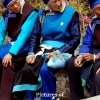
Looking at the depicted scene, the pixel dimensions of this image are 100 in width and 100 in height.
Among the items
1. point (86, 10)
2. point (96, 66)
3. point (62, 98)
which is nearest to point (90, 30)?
point (96, 66)

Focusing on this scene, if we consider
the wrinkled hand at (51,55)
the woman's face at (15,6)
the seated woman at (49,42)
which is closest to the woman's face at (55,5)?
the seated woman at (49,42)

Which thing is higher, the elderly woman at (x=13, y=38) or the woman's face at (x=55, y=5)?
the woman's face at (x=55, y=5)

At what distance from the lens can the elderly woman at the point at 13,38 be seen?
590 cm

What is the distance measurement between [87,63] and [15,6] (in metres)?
1.40

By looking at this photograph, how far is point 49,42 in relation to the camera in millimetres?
5969

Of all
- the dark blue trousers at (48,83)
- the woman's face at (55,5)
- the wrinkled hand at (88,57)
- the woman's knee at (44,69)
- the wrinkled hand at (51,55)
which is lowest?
the dark blue trousers at (48,83)

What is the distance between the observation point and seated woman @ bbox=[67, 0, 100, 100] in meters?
5.34

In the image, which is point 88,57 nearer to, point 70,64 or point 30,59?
point 70,64

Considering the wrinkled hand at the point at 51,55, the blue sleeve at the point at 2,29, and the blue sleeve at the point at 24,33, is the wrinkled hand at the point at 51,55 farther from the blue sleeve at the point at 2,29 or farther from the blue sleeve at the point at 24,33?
the blue sleeve at the point at 2,29

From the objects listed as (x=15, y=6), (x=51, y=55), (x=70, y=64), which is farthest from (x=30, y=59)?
(x=15, y=6)

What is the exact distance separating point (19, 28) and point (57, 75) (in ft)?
3.13

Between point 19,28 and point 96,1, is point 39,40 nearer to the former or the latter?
point 19,28

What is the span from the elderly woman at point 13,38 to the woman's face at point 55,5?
1.29 feet

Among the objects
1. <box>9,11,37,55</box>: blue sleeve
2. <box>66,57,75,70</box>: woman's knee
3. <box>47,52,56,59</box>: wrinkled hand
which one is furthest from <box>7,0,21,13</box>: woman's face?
<box>66,57,75,70</box>: woman's knee
